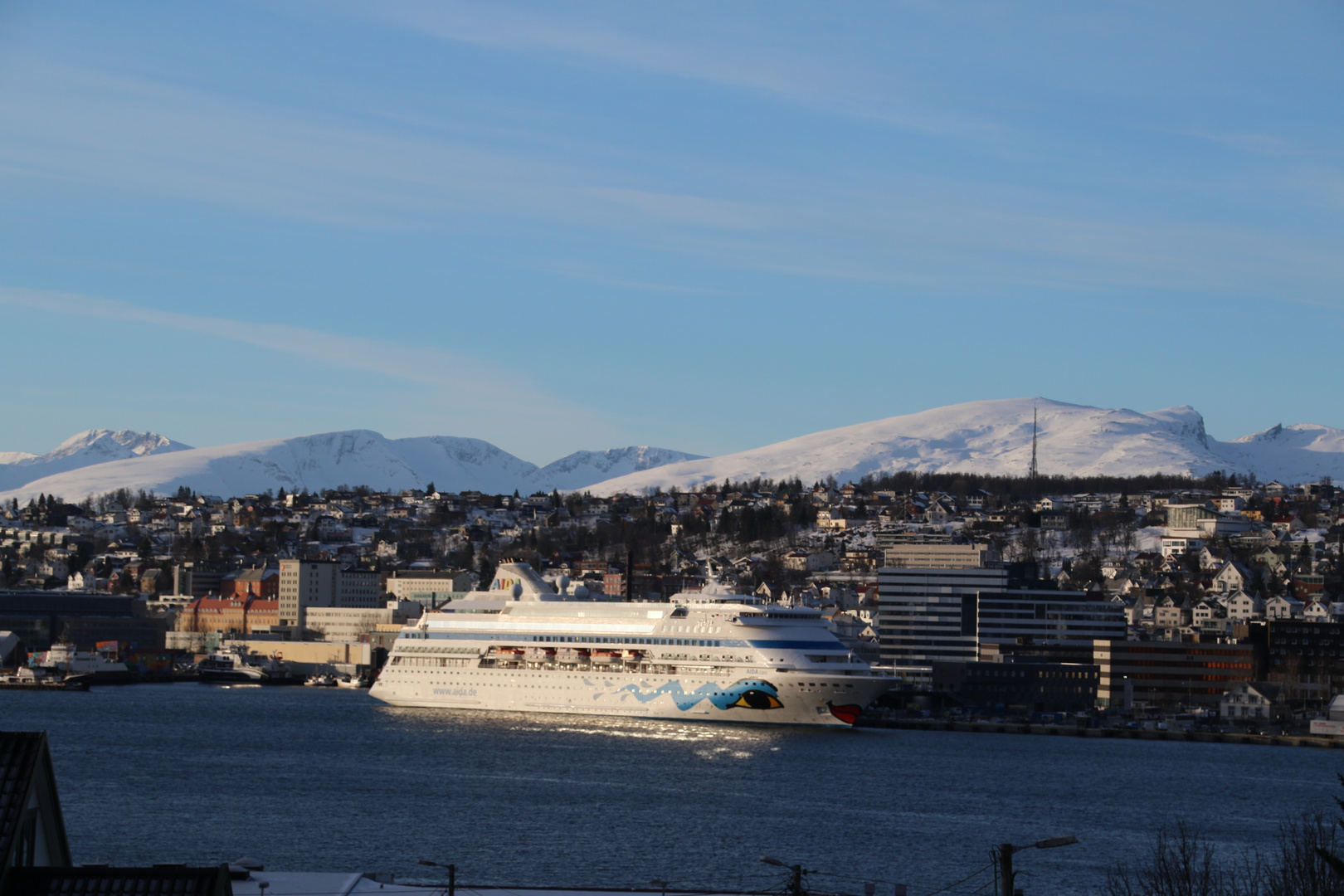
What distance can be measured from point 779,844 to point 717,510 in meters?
121

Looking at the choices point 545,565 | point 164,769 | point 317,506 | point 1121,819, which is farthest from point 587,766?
point 317,506

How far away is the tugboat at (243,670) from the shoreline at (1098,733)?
3641 centimetres

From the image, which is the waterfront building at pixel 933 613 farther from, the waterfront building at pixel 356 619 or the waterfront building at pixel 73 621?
the waterfront building at pixel 73 621

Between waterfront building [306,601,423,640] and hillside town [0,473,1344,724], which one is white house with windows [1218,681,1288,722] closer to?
hillside town [0,473,1344,724]

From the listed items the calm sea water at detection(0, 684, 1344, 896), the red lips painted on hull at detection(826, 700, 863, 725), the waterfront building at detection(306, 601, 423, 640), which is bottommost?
the calm sea water at detection(0, 684, 1344, 896)

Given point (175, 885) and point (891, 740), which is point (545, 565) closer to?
point (891, 740)

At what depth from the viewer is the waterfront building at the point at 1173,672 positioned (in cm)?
6938

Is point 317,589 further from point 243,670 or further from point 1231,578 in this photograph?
point 1231,578

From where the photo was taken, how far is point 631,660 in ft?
167

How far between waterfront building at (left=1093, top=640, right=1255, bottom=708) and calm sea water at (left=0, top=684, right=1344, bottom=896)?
704 inches

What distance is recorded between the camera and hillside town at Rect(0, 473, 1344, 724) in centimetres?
6975

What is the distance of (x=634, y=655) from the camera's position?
50.9 meters

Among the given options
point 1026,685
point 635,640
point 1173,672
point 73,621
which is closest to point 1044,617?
point 1173,672

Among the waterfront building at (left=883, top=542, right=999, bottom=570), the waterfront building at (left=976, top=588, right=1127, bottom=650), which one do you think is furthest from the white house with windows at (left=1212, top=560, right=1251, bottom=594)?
the waterfront building at (left=976, top=588, right=1127, bottom=650)
